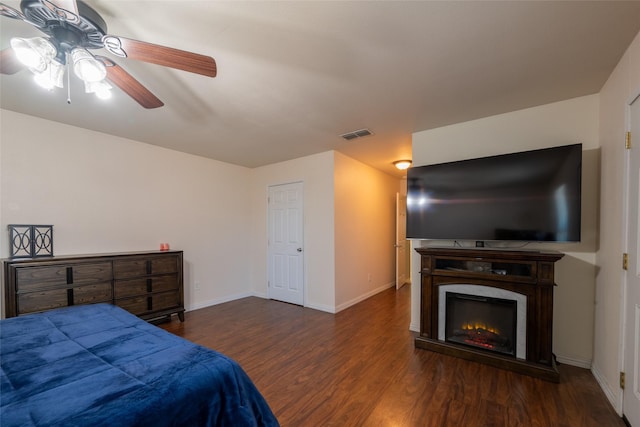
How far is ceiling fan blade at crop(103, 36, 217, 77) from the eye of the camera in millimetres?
1329

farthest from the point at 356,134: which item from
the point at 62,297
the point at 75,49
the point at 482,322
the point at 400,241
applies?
the point at 62,297

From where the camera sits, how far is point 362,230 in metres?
4.75

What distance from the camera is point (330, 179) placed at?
4062 millimetres

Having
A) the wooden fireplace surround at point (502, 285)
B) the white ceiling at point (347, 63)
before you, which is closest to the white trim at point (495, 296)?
the wooden fireplace surround at point (502, 285)

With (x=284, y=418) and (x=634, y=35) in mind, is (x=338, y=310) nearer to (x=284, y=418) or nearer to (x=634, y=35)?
(x=284, y=418)

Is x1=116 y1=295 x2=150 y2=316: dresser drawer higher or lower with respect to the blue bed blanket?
lower

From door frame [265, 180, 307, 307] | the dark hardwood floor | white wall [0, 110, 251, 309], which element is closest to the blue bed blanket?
the dark hardwood floor

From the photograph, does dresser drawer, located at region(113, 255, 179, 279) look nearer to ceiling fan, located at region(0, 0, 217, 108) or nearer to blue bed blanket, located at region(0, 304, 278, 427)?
blue bed blanket, located at region(0, 304, 278, 427)

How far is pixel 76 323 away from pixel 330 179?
3.19 meters

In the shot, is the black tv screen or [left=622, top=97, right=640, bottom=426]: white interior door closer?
[left=622, top=97, right=640, bottom=426]: white interior door

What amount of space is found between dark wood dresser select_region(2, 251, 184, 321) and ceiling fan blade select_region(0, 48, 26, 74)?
1.82 meters

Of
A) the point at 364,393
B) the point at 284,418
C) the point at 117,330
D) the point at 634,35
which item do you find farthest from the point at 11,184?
the point at 634,35

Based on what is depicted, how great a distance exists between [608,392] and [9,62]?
4585mm

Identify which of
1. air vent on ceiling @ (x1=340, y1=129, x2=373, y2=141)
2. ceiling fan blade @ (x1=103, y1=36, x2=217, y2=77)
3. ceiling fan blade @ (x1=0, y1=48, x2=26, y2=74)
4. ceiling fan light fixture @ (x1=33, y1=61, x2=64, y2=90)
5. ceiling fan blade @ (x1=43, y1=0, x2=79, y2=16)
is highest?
air vent on ceiling @ (x1=340, y1=129, x2=373, y2=141)
